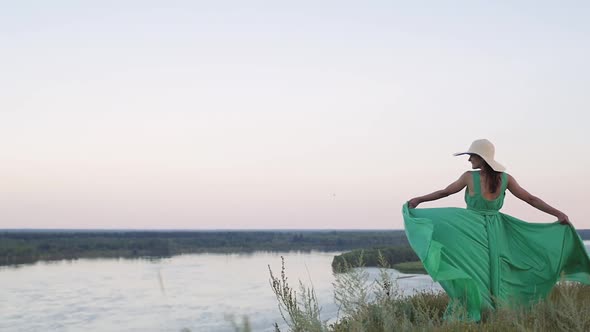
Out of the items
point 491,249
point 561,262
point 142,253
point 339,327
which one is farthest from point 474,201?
point 142,253

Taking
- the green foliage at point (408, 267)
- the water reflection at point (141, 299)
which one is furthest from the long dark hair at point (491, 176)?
the green foliage at point (408, 267)

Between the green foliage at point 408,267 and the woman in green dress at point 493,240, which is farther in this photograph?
the green foliage at point 408,267

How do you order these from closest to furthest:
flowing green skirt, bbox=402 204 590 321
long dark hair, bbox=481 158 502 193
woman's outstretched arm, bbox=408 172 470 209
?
1. flowing green skirt, bbox=402 204 590 321
2. long dark hair, bbox=481 158 502 193
3. woman's outstretched arm, bbox=408 172 470 209

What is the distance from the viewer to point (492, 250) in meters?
6.76

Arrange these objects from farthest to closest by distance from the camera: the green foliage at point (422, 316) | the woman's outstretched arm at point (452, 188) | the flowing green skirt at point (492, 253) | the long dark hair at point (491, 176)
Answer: the woman's outstretched arm at point (452, 188) < the long dark hair at point (491, 176) < the flowing green skirt at point (492, 253) < the green foliage at point (422, 316)

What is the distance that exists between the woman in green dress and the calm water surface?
23.5ft

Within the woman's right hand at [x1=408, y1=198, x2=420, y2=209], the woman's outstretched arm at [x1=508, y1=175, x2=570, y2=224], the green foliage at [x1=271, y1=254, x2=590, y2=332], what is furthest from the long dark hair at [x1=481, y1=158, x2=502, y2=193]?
the green foliage at [x1=271, y1=254, x2=590, y2=332]

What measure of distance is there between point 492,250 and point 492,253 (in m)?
0.03

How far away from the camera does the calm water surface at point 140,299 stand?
71.2 ft

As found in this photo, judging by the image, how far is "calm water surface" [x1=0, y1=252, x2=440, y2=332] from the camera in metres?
21.7

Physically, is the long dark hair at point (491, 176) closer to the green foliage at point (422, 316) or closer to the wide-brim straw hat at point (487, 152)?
the wide-brim straw hat at point (487, 152)

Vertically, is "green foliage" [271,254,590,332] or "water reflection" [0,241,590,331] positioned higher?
"green foliage" [271,254,590,332]

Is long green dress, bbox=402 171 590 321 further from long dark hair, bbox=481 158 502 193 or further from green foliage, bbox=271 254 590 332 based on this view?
green foliage, bbox=271 254 590 332

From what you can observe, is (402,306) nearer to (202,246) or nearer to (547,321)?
(547,321)
